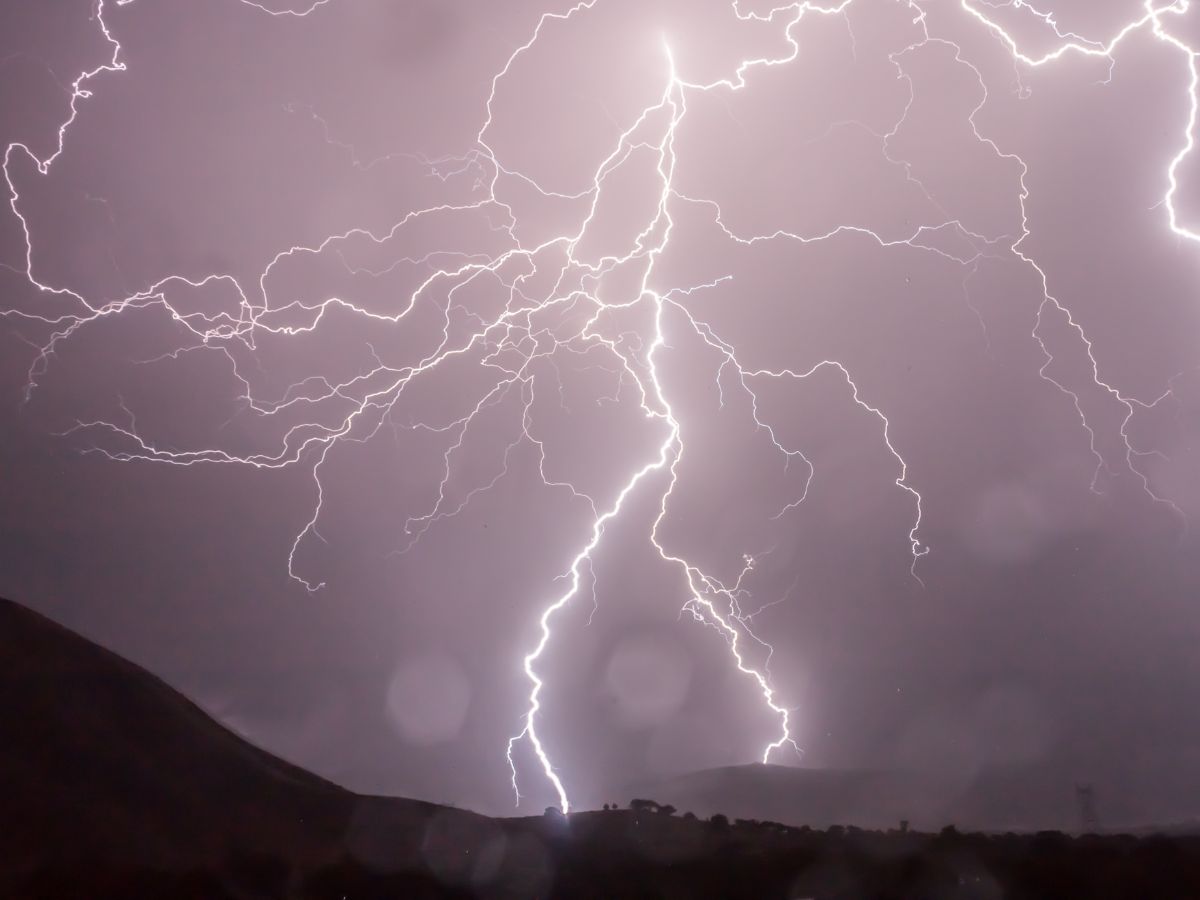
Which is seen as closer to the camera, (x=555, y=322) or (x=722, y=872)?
(x=722, y=872)

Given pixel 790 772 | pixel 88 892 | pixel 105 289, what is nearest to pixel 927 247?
pixel 790 772

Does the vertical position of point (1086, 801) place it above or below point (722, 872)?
above

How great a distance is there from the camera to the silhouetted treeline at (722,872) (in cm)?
502

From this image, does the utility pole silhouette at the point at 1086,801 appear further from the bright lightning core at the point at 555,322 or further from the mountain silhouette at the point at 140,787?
the mountain silhouette at the point at 140,787

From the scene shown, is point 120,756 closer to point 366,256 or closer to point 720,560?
point 366,256

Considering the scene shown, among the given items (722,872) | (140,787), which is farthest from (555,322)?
(140,787)

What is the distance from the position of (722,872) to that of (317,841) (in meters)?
2.90

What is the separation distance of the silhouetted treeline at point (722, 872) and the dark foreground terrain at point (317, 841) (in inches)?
0.5

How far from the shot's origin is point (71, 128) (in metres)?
6.23

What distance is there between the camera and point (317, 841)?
5988 millimetres

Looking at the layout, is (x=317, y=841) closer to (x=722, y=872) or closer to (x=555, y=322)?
(x=722, y=872)

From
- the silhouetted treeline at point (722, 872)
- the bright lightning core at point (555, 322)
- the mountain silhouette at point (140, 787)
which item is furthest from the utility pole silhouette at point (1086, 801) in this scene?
the mountain silhouette at point (140, 787)

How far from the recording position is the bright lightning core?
245 inches

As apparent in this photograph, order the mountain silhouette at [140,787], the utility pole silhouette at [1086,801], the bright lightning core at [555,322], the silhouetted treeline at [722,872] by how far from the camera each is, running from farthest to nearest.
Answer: the utility pole silhouette at [1086,801] < the bright lightning core at [555,322] < the mountain silhouette at [140,787] < the silhouetted treeline at [722,872]
